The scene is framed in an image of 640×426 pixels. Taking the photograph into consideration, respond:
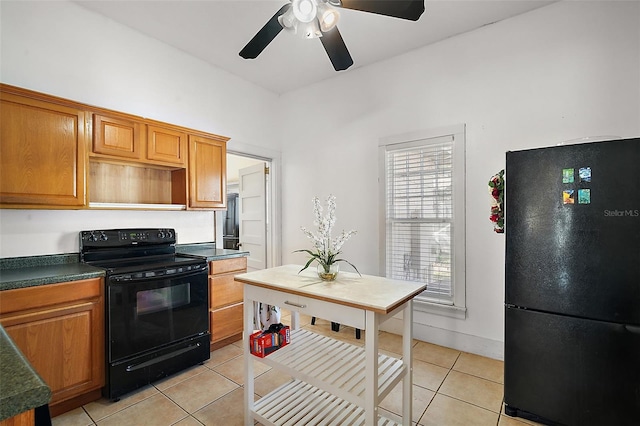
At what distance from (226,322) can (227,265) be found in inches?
21.9

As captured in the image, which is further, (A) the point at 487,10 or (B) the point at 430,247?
(B) the point at 430,247

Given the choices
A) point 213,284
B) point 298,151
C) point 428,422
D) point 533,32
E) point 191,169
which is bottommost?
point 428,422

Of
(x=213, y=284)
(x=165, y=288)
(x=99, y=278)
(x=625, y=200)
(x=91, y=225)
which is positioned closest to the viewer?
(x=625, y=200)

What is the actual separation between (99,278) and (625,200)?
3.33m

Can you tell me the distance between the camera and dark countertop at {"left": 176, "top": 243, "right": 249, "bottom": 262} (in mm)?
2872

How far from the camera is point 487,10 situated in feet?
8.59

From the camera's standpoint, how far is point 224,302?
2.94 metres


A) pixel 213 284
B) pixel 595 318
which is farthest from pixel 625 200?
pixel 213 284

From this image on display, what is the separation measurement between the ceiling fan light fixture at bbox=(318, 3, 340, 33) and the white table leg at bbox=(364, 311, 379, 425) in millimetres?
1624

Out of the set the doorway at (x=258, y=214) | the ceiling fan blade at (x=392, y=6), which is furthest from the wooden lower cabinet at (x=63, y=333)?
the ceiling fan blade at (x=392, y=6)

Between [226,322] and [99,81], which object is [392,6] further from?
[226,322]

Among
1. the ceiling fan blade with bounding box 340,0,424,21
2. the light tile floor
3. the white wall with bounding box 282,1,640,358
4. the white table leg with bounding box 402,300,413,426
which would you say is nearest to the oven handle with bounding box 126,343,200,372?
the light tile floor

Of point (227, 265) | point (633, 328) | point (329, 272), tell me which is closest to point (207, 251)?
point (227, 265)

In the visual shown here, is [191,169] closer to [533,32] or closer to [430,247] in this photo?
[430,247]
